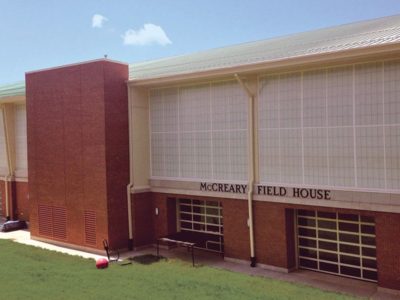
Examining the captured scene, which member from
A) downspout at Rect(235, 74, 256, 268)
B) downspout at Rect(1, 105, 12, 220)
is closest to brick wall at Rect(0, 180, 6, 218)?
downspout at Rect(1, 105, 12, 220)

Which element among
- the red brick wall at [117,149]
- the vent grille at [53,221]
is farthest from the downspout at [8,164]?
the red brick wall at [117,149]

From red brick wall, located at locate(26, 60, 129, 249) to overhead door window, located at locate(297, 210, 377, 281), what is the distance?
8041 millimetres

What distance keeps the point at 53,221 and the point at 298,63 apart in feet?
46.0

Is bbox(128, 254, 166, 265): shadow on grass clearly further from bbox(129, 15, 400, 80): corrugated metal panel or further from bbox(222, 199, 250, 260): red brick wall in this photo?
bbox(129, 15, 400, 80): corrugated metal panel

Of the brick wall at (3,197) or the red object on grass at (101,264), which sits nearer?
the red object on grass at (101,264)

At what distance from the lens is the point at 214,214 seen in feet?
65.5

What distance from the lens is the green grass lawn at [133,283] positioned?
45.0 ft

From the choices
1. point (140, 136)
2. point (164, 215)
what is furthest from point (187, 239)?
point (140, 136)

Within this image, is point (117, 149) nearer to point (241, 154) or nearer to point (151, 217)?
point (151, 217)

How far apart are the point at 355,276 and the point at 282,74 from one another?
7.55 metres

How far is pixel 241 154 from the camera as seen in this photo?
17.9 m

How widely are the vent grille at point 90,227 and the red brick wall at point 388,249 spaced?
11.9 meters

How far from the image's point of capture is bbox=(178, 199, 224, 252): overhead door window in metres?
19.8

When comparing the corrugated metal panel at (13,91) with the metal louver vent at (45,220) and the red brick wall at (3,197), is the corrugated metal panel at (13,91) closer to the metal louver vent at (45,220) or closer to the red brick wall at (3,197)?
the red brick wall at (3,197)
